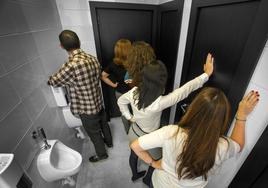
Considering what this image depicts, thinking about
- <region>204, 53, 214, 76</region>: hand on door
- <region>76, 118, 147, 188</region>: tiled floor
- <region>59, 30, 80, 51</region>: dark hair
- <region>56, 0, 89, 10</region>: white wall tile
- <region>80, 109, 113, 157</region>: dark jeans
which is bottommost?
<region>76, 118, 147, 188</region>: tiled floor

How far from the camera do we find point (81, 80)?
133 cm

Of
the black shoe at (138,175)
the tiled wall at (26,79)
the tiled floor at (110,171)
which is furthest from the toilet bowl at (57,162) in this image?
the black shoe at (138,175)

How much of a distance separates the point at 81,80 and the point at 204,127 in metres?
1.13

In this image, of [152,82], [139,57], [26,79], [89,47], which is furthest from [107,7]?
[152,82]

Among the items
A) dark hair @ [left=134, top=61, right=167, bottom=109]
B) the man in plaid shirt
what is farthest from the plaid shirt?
dark hair @ [left=134, top=61, right=167, bottom=109]


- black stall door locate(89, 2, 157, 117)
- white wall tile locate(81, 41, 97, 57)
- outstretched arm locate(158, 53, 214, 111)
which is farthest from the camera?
white wall tile locate(81, 41, 97, 57)

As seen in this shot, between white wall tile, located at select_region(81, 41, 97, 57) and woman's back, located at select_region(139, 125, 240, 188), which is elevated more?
white wall tile, located at select_region(81, 41, 97, 57)

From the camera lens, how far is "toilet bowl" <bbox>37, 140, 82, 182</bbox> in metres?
1.08

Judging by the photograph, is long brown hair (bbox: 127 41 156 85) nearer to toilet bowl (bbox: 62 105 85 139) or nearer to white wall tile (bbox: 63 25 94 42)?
toilet bowl (bbox: 62 105 85 139)

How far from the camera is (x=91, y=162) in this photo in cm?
189

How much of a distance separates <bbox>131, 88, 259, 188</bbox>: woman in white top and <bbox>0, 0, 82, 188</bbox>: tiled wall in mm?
801

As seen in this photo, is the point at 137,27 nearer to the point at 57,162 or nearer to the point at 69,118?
the point at 69,118

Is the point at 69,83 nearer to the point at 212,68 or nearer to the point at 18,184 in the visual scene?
the point at 18,184

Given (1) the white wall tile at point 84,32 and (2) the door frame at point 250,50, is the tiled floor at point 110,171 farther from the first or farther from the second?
(1) the white wall tile at point 84,32
